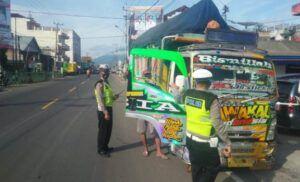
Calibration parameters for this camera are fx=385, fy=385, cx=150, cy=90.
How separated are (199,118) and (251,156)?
2.55m

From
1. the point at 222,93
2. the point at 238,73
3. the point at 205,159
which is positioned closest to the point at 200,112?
the point at 205,159

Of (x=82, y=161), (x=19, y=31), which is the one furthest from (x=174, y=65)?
(x=19, y=31)

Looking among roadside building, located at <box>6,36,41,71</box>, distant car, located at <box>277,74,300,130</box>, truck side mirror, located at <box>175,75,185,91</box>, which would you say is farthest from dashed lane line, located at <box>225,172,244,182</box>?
roadside building, located at <box>6,36,41,71</box>

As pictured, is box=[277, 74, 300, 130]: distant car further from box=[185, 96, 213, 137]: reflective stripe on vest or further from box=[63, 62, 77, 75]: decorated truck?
box=[63, 62, 77, 75]: decorated truck

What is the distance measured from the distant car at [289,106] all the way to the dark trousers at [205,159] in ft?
20.2

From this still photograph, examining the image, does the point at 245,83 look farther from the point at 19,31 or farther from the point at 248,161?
the point at 19,31

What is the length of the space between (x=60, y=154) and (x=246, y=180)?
3.65 meters

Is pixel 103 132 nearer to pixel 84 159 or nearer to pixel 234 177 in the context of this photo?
pixel 84 159

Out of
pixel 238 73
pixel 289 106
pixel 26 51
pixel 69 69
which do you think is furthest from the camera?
pixel 69 69

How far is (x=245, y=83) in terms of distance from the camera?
22.9ft

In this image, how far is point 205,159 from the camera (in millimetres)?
4359

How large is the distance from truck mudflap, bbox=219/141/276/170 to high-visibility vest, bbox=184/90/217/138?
2.06 m

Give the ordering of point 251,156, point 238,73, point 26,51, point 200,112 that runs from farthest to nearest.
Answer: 1. point 26,51
2. point 238,73
3. point 251,156
4. point 200,112

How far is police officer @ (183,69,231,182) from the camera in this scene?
424cm
